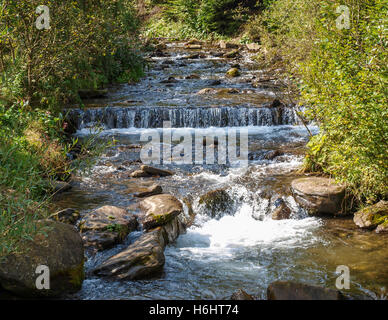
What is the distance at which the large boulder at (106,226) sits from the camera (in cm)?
609

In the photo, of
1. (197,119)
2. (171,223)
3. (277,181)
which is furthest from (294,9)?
(171,223)

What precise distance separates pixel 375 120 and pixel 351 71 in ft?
3.07

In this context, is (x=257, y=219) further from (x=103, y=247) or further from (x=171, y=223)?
(x=103, y=247)

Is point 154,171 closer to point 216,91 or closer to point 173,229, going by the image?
point 173,229

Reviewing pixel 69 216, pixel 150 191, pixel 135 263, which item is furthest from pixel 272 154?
pixel 135 263

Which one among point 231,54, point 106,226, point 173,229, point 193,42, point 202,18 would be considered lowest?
point 173,229

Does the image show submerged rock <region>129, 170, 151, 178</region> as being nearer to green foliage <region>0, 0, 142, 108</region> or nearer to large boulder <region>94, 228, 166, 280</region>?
green foliage <region>0, 0, 142, 108</region>

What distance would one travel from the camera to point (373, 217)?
6734 mm

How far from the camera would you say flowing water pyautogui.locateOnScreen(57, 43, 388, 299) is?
17.4 feet

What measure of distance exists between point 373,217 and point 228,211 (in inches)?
103

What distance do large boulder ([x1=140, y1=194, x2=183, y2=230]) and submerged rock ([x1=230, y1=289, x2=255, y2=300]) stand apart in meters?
2.20

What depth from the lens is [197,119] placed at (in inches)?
530

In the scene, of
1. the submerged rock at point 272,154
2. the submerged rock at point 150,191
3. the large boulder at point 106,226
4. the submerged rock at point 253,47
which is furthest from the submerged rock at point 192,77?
the large boulder at point 106,226
